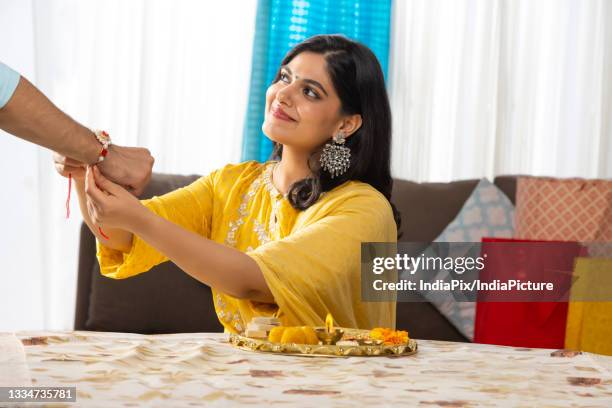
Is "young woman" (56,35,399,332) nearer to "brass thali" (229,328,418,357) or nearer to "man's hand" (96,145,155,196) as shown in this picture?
"man's hand" (96,145,155,196)

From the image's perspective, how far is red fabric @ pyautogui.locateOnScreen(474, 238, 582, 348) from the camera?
309cm

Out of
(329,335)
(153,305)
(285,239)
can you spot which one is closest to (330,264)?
(285,239)

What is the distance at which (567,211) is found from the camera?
127 inches

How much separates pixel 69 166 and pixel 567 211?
1.94m

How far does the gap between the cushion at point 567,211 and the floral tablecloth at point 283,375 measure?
171cm

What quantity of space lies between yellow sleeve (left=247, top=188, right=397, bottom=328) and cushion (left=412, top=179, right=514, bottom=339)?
1072 mm

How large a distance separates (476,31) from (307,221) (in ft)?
8.29

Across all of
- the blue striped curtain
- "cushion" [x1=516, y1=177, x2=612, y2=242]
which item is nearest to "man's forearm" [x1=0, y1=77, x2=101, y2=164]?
"cushion" [x1=516, y1=177, x2=612, y2=242]

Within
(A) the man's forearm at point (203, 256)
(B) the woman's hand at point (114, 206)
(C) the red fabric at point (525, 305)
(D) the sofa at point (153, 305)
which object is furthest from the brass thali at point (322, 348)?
(C) the red fabric at point (525, 305)

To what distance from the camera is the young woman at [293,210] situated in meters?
1.79

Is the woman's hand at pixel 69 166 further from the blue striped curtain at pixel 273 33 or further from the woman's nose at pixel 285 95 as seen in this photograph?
the blue striped curtain at pixel 273 33

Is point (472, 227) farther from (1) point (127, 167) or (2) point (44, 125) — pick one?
(2) point (44, 125)

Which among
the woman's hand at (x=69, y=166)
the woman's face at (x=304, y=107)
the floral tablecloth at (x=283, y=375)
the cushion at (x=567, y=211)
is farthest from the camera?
the cushion at (x=567, y=211)

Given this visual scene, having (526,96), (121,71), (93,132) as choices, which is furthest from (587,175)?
(93,132)
